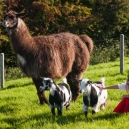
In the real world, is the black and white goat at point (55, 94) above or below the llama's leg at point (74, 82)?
above

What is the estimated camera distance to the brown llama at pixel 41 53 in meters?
7.52

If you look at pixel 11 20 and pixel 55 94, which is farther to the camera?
pixel 11 20

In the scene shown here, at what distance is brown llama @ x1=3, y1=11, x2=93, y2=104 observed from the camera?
7516 millimetres

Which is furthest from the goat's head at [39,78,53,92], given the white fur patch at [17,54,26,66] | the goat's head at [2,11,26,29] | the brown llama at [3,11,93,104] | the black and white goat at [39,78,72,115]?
the goat's head at [2,11,26,29]

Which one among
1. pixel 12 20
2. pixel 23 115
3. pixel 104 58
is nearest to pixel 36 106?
pixel 23 115

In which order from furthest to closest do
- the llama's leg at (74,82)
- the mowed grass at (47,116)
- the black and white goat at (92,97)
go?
1. the llama's leg at (74,82)
2. the black and white goat at (92,97)
3. the mowed grass at (47,116)

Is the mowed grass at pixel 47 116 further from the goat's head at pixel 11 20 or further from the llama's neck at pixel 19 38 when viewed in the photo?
the goat's head at pixel 11 20

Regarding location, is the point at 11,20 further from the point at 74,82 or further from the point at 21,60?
the point at 74,82

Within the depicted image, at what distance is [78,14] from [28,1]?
9.22ft

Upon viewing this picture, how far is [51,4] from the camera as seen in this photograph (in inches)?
705

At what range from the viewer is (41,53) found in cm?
763

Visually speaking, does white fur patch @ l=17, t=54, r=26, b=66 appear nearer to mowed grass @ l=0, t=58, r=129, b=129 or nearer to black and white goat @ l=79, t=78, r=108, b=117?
mowed grass @ l=0, t=58, r=129, b=129

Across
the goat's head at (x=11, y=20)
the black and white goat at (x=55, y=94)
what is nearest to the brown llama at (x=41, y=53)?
the goat's head at (x=11, y=20)

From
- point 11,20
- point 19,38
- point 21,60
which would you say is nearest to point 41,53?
point 21,60
